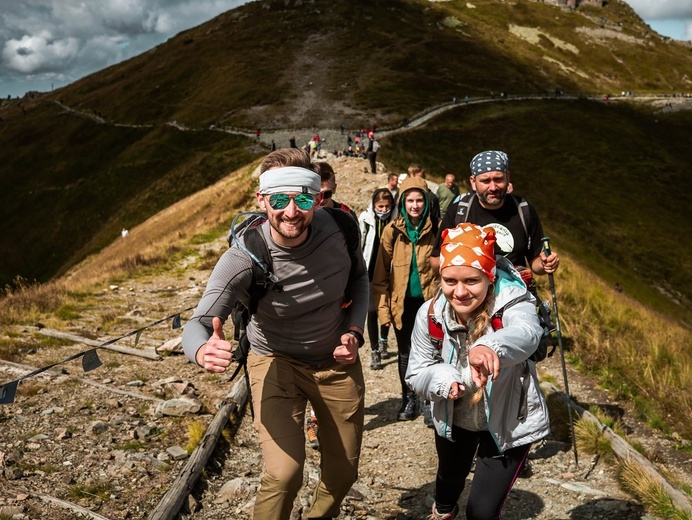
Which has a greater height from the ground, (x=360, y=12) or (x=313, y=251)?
(x=360, y=12)

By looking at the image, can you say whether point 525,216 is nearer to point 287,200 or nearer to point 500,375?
point 500,375

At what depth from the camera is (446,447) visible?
4.13 meters

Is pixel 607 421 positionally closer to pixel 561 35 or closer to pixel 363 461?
pixel 363 461

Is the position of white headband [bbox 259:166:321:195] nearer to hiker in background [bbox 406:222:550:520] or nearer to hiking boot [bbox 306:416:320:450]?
hiker in background [bbox 406:222:550:520]

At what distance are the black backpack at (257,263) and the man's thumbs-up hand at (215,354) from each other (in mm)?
576

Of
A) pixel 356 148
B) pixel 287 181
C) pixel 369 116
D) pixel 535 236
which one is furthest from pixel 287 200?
pixel 369 116

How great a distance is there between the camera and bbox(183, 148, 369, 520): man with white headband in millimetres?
3840

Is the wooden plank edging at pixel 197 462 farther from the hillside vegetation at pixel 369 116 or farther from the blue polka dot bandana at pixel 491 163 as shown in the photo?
the hillside vegetation at pixel 369 116

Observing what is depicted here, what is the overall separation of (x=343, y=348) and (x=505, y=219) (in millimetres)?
2377

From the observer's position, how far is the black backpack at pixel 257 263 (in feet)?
12.8

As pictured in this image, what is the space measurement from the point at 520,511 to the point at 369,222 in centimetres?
414

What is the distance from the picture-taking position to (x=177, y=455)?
20.7 feet

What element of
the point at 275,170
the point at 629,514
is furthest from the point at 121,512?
the point at 629,514

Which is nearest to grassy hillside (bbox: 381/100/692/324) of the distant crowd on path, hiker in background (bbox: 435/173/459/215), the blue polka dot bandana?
the distant crowd on path
